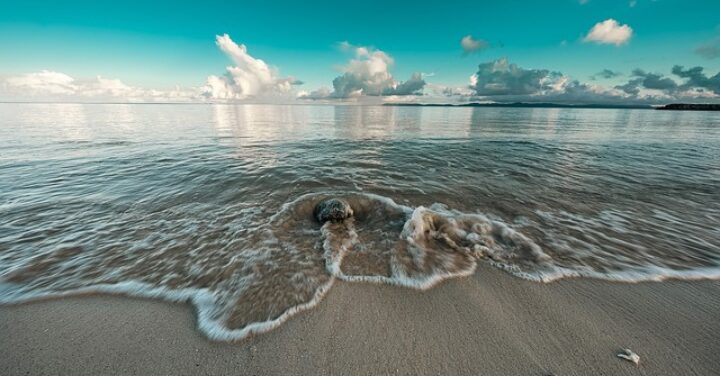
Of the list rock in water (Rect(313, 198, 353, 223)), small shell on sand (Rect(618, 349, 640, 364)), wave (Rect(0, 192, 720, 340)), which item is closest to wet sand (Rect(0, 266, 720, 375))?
small shell on sand (Rect(618, 349, 640, 364))

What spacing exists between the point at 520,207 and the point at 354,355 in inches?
282

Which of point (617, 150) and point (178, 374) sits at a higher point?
point (617, 150)

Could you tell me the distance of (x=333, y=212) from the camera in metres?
7.05

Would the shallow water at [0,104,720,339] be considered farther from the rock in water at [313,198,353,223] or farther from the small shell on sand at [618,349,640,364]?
the small shell on sand at [618,349,640,364]

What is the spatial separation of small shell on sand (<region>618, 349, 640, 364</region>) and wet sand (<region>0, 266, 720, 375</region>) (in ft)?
0.24

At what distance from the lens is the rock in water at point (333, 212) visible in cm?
700

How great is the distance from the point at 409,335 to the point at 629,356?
2.61 m

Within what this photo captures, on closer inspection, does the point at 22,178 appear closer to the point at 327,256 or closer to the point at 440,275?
the point at 327,256

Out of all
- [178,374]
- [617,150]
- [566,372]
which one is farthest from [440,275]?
[617,150]

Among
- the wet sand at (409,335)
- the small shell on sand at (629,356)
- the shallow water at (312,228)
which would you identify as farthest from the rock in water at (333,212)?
the small shell on sand at (629,356)

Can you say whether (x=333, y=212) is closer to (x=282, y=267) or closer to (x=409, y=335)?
(x=282, y=267)

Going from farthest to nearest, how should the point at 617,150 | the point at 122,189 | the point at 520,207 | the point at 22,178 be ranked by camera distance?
the point at 617,150 < the point at 22,178 < the point at 122,189 < the point at 520,207

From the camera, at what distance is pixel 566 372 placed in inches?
113

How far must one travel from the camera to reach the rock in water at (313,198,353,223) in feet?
23.0
